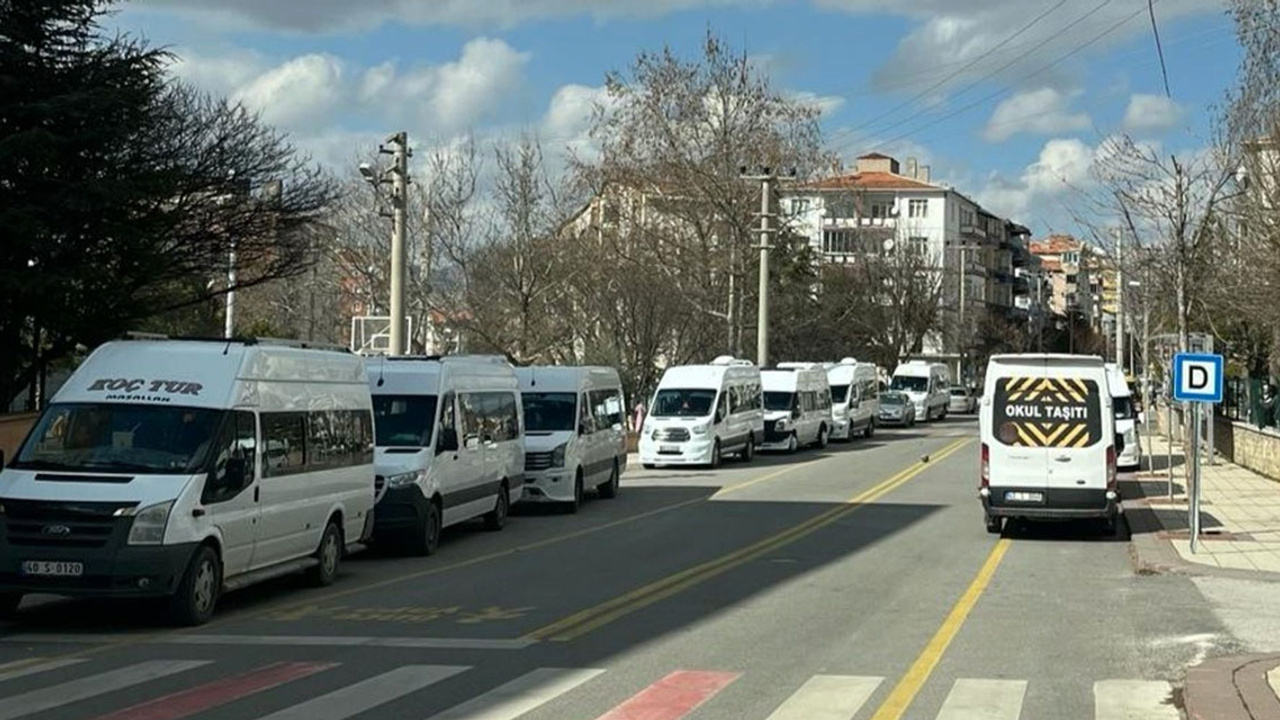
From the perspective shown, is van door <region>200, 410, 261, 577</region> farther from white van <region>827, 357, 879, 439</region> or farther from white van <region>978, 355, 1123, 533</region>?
white van <region>827, 357, 879, 439</region>

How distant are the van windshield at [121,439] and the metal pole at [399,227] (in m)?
15.0

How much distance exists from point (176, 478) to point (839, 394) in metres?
44.0

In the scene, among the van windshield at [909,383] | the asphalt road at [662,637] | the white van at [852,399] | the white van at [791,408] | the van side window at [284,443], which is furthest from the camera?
the van windshield at [909,383]

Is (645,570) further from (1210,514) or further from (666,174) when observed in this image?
(666,174)

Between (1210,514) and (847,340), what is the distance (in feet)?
198

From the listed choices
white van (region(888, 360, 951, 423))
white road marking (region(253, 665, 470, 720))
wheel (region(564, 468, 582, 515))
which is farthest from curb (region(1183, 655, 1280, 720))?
white van (region(888, 360, 951, 423))

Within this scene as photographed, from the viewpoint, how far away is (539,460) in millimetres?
26719

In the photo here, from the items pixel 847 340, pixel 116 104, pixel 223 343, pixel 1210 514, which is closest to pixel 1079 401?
pixel 1210 514

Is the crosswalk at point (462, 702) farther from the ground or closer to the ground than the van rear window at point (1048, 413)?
closer to the ground

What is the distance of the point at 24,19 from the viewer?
28.1m

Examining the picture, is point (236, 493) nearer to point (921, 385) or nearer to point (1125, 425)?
point (1125, 425)

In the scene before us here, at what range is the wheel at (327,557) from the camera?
16597 mm

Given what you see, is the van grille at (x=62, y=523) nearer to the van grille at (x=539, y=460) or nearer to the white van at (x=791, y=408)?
the van grille at (x=539, y=460)

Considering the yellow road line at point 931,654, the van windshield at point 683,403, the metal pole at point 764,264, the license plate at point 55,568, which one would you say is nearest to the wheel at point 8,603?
the license plate at point 55,568
